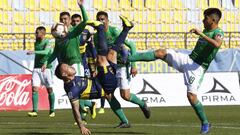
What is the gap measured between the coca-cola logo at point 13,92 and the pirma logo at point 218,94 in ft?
18.9

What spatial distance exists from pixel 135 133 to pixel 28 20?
20.2 meters

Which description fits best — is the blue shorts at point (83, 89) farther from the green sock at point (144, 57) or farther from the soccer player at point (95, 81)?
the green sock at point (144, 57)

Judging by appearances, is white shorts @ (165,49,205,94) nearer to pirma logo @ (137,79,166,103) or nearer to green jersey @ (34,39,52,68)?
green jersey @ (34,39,52,68)

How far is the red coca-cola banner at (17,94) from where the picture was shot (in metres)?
25.1

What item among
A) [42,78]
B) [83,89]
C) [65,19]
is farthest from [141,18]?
[83,89]

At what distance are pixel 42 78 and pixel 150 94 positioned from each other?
18.0 ft

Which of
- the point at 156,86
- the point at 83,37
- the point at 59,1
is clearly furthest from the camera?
the point at 59,1

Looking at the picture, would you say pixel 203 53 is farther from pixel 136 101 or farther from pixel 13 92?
pixel 13 92

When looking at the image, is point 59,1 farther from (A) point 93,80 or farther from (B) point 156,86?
(A) point 93,80

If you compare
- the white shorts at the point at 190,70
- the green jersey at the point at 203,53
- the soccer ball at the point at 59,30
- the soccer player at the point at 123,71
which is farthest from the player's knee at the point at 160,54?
the soccer ball at the point at 59,30

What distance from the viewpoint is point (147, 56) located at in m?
13.2

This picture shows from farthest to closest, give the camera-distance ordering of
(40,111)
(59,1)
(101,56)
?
(59,1)
(40,111)
(101,56)

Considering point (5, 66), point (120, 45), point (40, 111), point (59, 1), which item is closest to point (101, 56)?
point (120, 45)

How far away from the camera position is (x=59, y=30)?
49.9 feet
